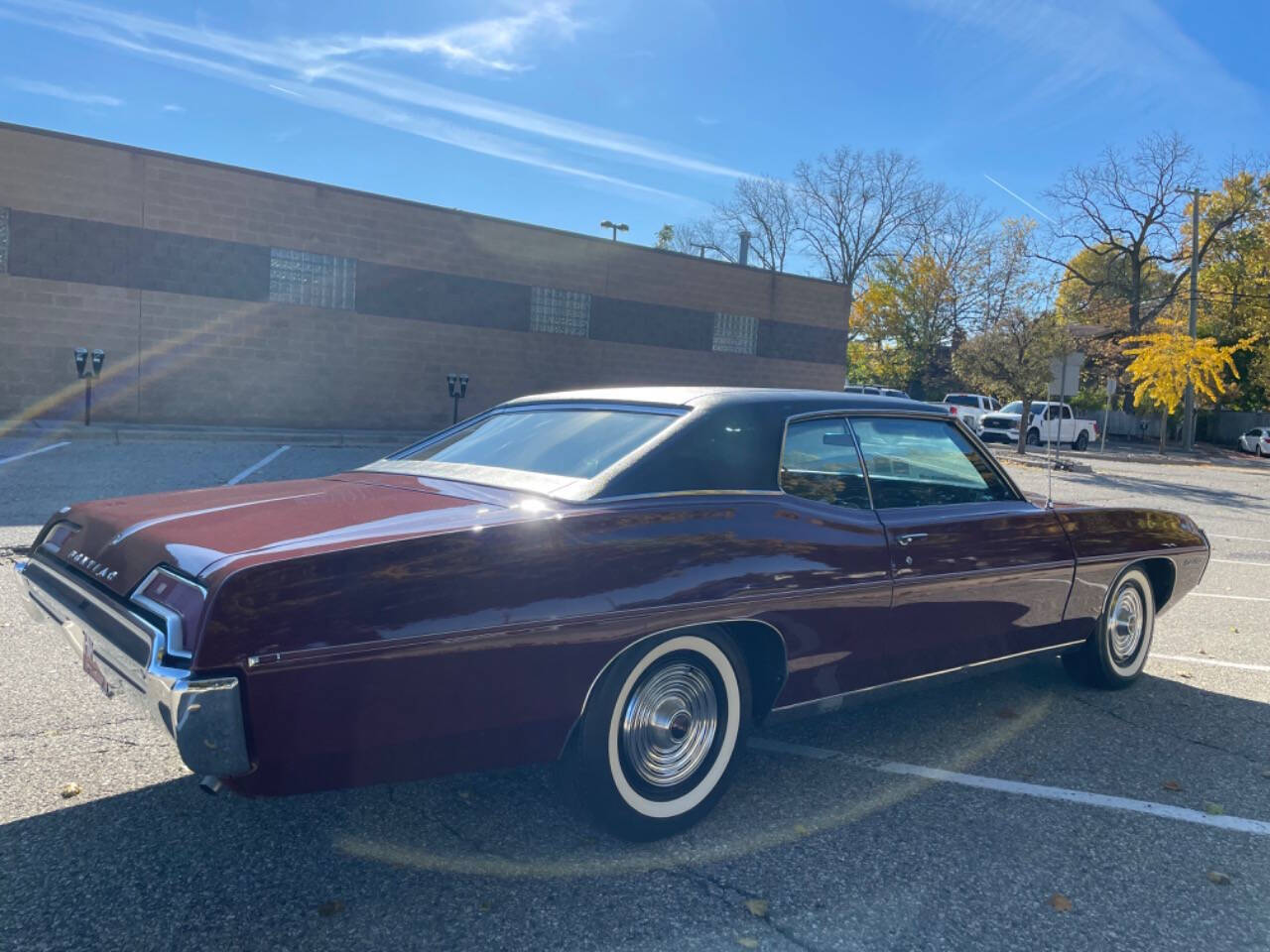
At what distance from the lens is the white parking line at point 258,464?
438 inches

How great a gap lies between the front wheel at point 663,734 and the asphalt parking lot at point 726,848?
0.13 metres

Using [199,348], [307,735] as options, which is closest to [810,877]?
[307,735]

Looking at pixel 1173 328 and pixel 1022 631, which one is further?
pixel 1173 328

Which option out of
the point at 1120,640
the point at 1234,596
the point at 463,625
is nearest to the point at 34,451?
the point at 463,625

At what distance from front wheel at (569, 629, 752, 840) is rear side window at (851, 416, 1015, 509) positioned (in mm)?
1027

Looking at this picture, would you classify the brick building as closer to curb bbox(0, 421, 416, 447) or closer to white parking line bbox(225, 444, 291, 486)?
curb bbox(0, 421, 416, 447)

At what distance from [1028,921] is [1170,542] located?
284 centimetres

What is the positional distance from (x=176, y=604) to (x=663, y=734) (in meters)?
1.43

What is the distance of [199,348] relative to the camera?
1875 cm

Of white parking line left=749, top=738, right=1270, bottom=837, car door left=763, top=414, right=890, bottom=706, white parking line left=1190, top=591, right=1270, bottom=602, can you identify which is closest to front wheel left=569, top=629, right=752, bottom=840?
car door left=763, top=414, right=890, bottom=706

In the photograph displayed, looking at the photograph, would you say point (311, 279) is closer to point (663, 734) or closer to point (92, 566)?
point (92, 566)

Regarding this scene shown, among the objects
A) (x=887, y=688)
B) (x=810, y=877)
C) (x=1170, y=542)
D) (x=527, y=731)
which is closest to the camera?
(x=527, y=731)

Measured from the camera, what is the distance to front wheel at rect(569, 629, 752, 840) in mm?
2750

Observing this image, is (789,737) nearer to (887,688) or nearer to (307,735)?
(887,688)
